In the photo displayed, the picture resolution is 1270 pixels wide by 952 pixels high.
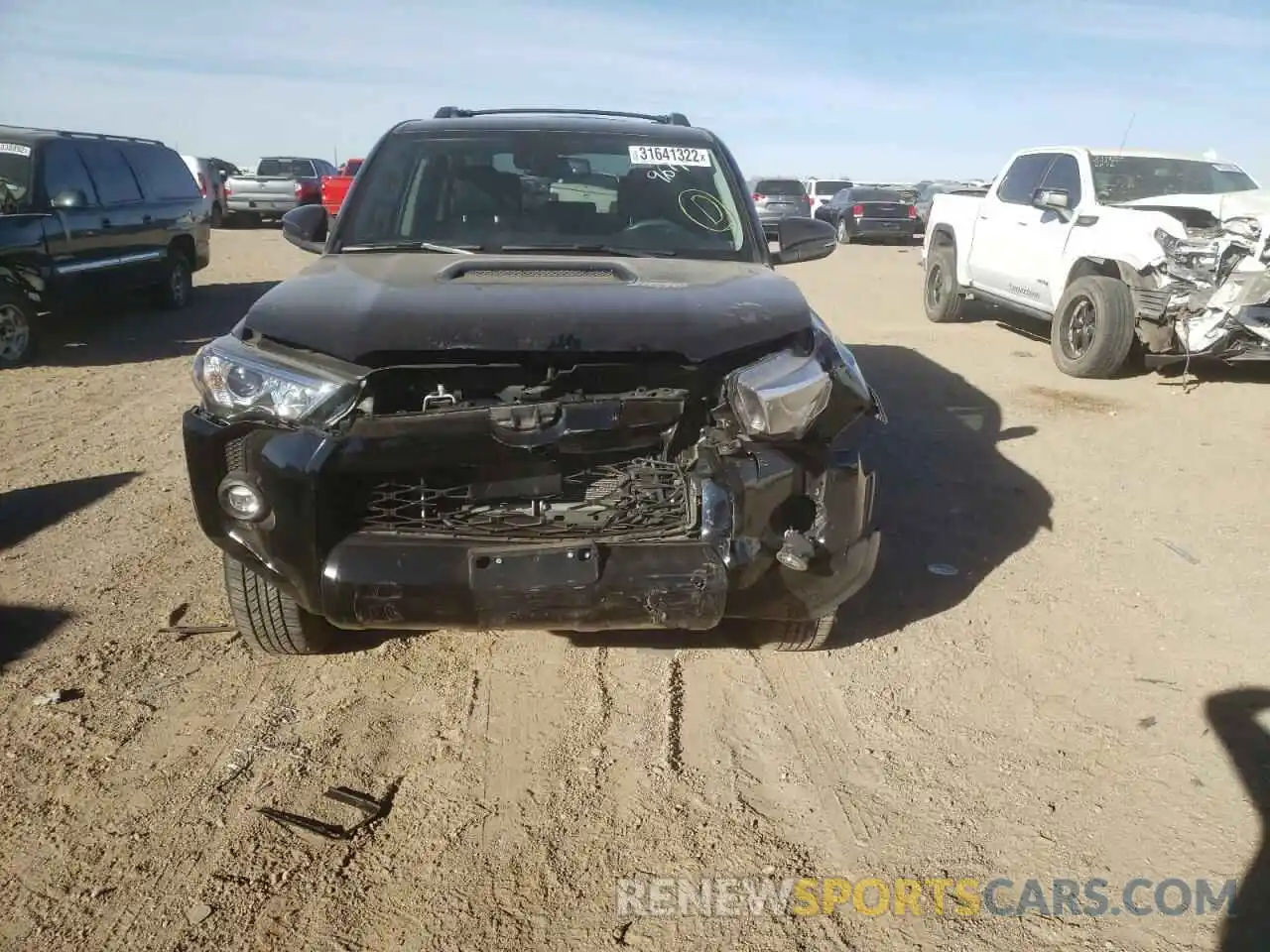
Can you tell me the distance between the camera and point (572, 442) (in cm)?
272

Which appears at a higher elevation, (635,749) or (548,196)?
(548,196)

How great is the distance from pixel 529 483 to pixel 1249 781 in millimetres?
2210

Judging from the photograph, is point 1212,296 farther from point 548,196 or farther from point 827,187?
point 827,187

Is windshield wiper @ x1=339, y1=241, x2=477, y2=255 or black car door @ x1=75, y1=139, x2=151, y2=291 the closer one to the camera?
windshield wiper @ x1=339, y1=241, x2=477, y2=255

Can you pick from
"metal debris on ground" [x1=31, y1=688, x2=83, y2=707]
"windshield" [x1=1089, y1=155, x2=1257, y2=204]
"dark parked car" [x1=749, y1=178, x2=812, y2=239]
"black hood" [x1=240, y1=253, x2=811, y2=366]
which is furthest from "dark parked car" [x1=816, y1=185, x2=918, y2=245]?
"metal debris on ground" [x1=31, y1=688, x2=83, y2=707]

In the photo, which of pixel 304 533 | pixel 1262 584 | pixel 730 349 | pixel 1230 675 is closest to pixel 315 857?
pixel 304 533

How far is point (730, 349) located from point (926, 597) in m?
1.70

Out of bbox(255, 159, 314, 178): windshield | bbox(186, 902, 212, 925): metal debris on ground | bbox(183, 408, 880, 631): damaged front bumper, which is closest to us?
bbox(186, 902, 212, 925): metal debris on ground

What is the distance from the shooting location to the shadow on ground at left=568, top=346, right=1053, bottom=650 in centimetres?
373

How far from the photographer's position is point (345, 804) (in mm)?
2652

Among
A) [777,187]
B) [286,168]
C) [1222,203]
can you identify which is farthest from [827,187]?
[1222,203]

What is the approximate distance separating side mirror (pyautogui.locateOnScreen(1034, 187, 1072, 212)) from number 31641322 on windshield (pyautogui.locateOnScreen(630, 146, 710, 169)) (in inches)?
189

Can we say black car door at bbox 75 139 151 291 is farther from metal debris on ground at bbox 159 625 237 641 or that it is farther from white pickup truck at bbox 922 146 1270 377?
white pickup truck at bbox 922 146 1270 377

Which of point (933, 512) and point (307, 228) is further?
point (933, 512)
